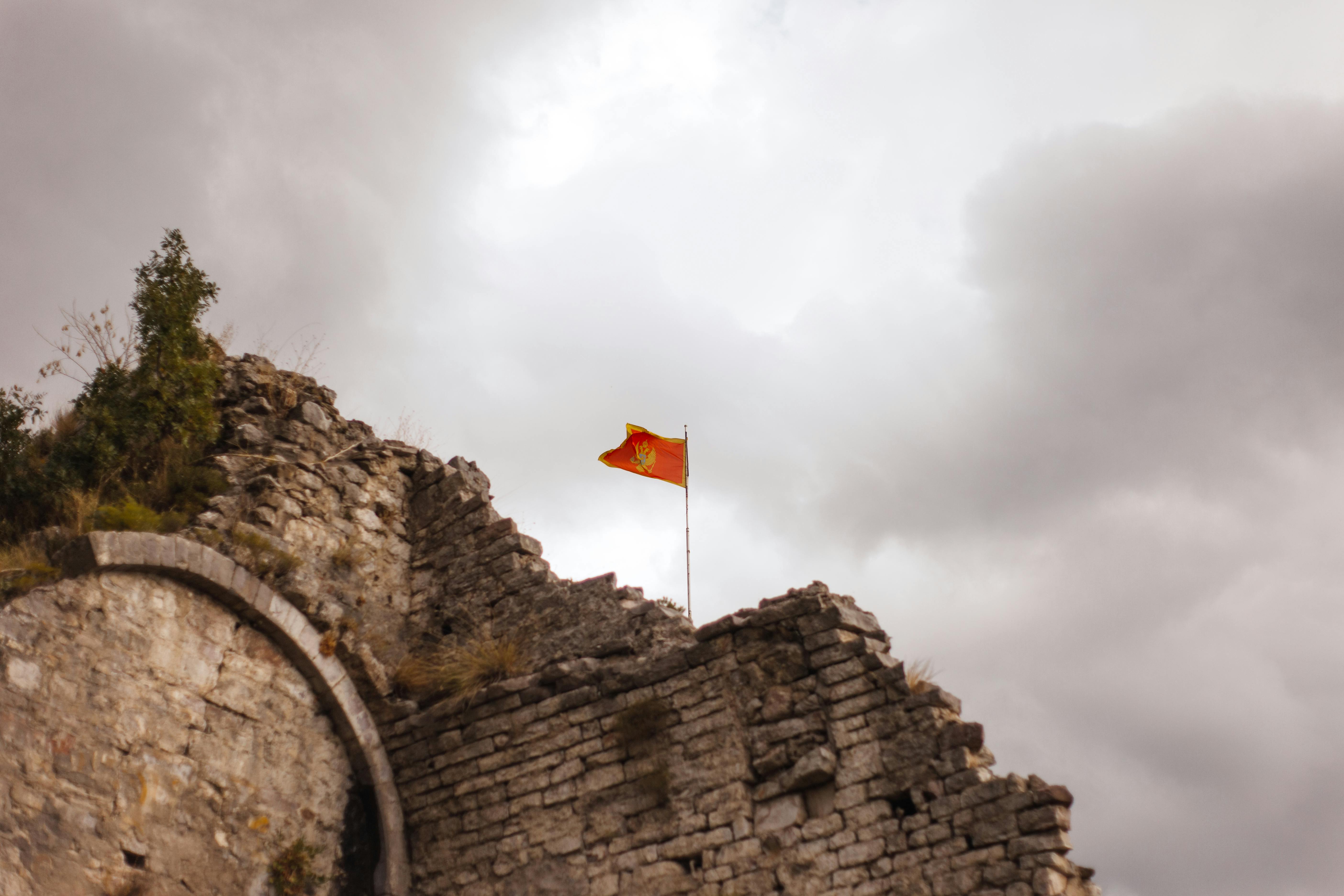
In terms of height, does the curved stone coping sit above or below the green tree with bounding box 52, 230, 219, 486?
below

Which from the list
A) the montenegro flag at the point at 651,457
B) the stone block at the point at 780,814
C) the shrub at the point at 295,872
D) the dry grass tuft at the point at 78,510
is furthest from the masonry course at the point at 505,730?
the montenegro flag at the point at 651,457

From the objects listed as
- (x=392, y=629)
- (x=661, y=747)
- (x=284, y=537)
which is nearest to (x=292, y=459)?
(x=284, y=537)

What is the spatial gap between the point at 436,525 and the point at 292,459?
153cm

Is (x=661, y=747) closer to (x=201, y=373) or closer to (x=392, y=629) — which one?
(x=392, y=629)

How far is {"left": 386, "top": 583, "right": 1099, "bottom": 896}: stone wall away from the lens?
7.31 m

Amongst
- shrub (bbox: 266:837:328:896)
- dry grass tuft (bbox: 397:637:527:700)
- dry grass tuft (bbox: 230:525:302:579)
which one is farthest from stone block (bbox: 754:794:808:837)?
dry grass tuft (bbox: 230:525:302:579)

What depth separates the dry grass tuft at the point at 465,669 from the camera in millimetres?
9875

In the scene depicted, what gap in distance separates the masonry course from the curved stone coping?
2 cm

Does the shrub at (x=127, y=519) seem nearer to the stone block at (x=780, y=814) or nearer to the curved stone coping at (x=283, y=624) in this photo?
the curved stone coping at (x=283, y=624)

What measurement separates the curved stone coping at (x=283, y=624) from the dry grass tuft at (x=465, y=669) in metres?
0.51

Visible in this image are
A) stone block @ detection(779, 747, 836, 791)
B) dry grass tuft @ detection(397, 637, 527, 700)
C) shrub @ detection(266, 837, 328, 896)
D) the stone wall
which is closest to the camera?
the stone wall

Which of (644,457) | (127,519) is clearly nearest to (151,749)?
(127,519)

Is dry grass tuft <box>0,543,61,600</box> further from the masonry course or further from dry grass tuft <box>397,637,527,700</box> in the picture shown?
dry grass tuft <box>397,637,527,700</box>

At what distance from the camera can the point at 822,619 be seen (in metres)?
8.47
